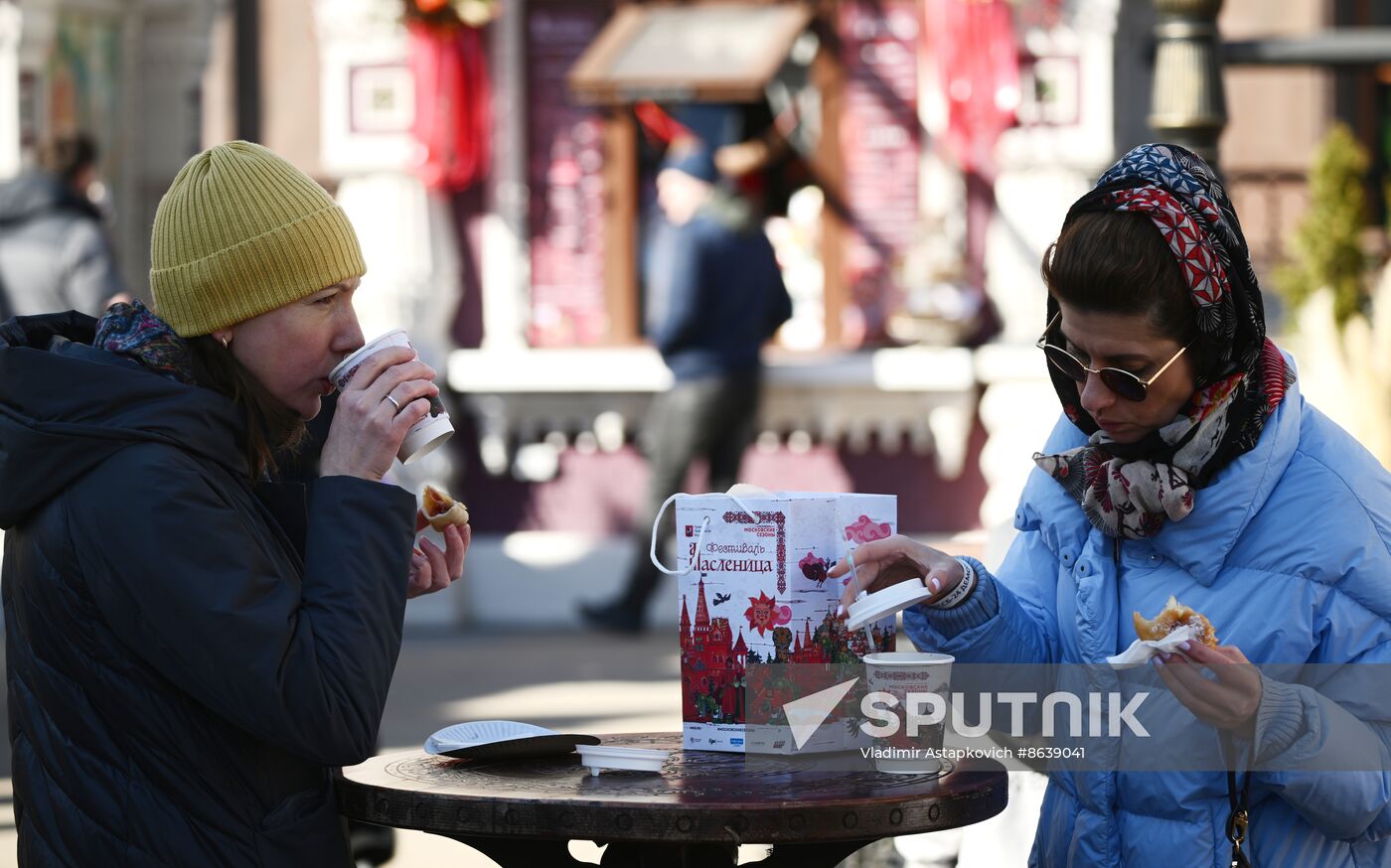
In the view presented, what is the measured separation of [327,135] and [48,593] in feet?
26.8

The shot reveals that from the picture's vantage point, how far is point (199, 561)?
2.44 metres

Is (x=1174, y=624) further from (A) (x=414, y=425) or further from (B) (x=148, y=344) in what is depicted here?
(B) (x=148, y=344)

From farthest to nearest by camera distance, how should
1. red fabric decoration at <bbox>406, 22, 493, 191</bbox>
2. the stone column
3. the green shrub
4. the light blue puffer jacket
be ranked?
the green shrub
red fabric decoration at <bbox>406, 22, 493, 191</bbox>
the stone column
the light blue puffer jacket

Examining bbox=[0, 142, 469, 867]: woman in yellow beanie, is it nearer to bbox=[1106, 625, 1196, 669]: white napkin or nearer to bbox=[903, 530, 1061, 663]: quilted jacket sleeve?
bbox=[903, 530, 1061, 663]: quilted jacket sleeve

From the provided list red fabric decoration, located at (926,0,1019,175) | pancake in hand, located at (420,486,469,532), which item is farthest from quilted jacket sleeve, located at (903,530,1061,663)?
red fabric decoration, located at (926,0,1019,175)

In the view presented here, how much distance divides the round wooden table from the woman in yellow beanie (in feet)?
0.44

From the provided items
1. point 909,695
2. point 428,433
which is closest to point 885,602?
point 909,695

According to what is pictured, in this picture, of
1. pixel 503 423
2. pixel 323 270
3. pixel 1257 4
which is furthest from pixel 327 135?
pixel 323 270

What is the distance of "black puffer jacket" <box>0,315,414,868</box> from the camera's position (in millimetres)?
2434

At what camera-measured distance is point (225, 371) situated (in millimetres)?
2668

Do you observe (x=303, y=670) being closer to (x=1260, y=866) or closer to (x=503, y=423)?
(x=1260, y=866)

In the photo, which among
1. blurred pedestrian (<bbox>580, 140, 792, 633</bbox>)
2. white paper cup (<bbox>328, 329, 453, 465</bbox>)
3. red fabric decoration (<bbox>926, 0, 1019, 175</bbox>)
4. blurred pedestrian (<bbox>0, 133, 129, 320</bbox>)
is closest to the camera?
white paper cup (<bbox>328, 329, 453, 465</bbox>)

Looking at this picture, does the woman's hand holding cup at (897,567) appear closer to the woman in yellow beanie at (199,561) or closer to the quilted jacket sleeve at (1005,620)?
the quilted jacket sleeve at (1005,620)

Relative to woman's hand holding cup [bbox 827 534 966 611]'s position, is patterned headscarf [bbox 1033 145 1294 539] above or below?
above
